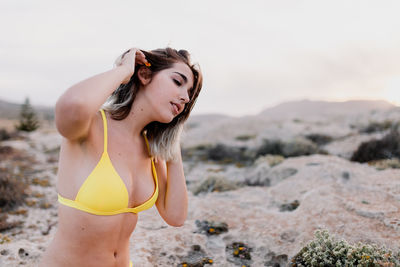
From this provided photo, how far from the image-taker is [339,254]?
9.61 feet

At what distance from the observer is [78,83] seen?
1551mm

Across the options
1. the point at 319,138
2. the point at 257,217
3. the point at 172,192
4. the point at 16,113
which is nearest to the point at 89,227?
the point at 172,192

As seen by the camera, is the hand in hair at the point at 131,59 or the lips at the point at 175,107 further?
the lips at the point at 175,107

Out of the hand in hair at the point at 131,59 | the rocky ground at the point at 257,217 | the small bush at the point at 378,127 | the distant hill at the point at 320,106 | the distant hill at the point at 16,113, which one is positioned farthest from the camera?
the distant hill at the point at 320,106

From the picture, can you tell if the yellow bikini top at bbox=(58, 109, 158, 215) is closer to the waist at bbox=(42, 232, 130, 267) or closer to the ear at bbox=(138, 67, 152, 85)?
the waist at bbox=(42, 232, 130, 267)

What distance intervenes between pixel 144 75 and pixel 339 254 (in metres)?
2.45

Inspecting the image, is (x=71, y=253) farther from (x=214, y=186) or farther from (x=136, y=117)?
Answer: (x=214, y=186)

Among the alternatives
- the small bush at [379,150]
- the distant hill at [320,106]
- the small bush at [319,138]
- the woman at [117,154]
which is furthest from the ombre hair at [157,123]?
the distant hill at [320,106]

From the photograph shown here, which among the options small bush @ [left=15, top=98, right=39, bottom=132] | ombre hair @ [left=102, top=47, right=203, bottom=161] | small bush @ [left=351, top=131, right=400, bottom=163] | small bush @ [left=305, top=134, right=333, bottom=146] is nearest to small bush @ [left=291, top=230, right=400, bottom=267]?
ombre hair @ [left=102, top=47, right=203, bottom=161]

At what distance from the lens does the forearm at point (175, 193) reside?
7.75ft

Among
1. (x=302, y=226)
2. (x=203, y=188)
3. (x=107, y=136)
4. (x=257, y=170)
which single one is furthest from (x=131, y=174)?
(x=257, y=170)

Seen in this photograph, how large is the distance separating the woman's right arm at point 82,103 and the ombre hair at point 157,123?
1.16 ft

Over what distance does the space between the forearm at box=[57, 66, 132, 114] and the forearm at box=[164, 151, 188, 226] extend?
0.92 meters

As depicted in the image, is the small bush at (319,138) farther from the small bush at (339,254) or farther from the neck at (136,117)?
the neck at (136,117)
